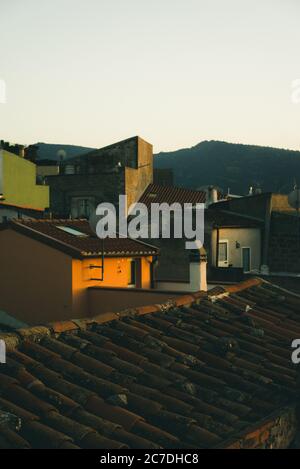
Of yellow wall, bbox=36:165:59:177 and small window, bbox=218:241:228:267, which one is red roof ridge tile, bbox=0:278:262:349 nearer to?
small window, bbox=218:241:228:267

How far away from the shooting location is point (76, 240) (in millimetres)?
20594

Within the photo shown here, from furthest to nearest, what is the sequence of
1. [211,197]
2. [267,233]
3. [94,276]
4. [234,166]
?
1. [234,166]
2. [211,197]
3. [267,233]
4. [94,276]

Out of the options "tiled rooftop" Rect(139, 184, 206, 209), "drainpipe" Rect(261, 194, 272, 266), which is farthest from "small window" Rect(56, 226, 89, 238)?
"tiled rooftop" Rect(139, 184, 206, 209)

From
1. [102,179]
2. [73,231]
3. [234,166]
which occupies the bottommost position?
[73,231]

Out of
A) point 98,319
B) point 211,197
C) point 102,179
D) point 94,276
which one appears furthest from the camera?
point 211,197

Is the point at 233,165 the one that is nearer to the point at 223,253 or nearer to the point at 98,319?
the point at 223,253

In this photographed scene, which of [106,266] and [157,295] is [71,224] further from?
[157,295]

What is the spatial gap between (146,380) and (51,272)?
508 inches

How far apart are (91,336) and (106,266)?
42.7ft

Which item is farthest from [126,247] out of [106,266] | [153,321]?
[153,321]

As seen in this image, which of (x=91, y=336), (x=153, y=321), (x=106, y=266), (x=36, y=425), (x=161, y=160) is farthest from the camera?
(x=161, y=160)

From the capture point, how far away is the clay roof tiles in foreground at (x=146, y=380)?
5.16 metres

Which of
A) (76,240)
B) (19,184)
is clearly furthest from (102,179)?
(76,240)

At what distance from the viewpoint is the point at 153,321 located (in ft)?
28.2
